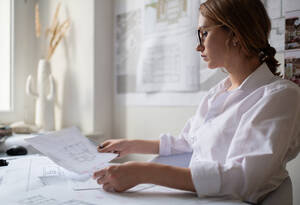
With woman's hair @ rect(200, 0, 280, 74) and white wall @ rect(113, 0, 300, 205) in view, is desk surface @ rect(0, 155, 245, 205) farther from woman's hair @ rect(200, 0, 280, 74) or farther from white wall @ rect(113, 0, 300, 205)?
white wall @ rect(113, 0, 300, 205)

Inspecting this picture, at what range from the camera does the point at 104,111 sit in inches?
75.5

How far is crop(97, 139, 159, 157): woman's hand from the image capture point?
104 centimetres

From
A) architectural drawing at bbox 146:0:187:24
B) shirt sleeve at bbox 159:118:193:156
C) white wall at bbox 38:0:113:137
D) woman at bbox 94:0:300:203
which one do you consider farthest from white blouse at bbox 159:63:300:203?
white wall at bbox 38:0:113:137

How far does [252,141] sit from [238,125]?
10 centimetres

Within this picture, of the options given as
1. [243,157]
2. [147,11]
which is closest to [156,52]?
[147,11]

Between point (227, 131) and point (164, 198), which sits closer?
point (164, 198)

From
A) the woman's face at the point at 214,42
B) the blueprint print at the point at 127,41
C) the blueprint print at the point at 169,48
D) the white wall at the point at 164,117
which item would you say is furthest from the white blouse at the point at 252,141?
the blueprint print at the point at 127,41

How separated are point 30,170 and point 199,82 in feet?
2.78

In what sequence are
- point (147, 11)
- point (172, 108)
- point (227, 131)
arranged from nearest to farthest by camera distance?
1. point (227, 131)
2. point (172, 108)
3. point (147, 11)

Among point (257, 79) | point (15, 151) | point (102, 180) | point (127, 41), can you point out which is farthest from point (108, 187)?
point (127, 41)

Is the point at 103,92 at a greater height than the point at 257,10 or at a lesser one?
lesser

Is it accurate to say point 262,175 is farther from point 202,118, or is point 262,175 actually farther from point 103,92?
point 103,92

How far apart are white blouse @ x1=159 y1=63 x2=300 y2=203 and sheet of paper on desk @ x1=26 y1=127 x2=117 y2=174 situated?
0.96 ft

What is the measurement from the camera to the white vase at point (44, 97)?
76.3 inches
